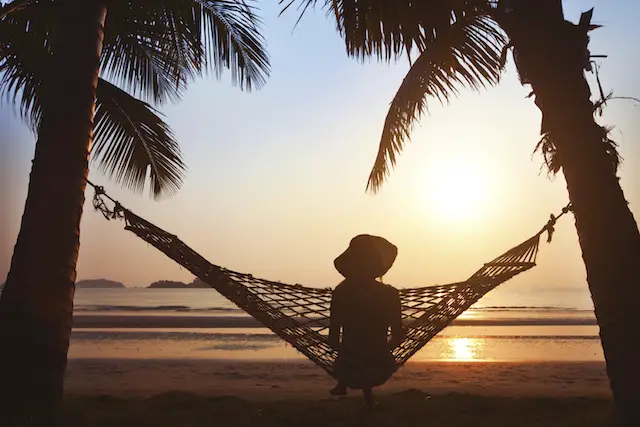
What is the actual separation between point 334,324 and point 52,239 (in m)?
1.66

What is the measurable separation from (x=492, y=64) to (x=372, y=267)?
2.03m

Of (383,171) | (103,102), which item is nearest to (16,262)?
(103,102)

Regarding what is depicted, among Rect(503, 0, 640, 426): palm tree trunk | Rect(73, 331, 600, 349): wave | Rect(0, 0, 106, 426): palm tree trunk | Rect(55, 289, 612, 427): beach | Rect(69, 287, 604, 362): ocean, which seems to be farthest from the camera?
Rect(73, 331, 600, 349): wave

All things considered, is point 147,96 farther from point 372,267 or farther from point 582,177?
point 582,177

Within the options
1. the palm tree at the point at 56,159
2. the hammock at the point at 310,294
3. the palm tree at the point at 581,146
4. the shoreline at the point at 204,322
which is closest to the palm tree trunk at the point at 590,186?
the palm tree at the point at 581,146

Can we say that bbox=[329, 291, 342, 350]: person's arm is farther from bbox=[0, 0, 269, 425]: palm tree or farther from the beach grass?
bbox=[0, 0, 269, 425]: palm tree

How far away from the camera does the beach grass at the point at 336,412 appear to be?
134 inches

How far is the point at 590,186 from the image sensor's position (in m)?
2.84

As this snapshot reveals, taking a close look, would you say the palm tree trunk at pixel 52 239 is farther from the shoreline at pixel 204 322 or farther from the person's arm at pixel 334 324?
the shoreline at pixel 204 322

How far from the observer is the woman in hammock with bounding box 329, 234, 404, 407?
10.8ft

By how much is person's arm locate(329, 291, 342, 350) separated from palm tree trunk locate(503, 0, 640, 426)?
1380 millimetres

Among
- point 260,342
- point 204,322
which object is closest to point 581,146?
point 260,342

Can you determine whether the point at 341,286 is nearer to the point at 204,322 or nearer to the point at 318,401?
the point at 318,401

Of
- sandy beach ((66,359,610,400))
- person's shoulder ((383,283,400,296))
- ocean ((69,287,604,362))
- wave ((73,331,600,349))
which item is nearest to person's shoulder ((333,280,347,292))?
person's shoulder ((383,283,400,296))
